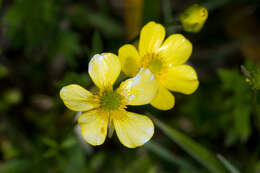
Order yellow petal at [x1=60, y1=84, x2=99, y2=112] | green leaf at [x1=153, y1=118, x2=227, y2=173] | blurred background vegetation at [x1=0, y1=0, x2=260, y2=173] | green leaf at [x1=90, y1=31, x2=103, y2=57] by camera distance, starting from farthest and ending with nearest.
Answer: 1. blurred background vegetation at [x1=0, y1=0, x2=260, y2=173]
2. green leaf at [x1=153, y1=118, x2=227, y2=173]
3. green leaf at [x1=90, y1=31, x2=103, y2=57]
4. yellow petal at [x1=60, y1=84, x2=99, y2=112]

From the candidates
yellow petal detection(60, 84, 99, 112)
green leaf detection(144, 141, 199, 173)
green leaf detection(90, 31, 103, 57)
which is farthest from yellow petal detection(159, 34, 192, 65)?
green leaf detection(144, 141, 199, 173)

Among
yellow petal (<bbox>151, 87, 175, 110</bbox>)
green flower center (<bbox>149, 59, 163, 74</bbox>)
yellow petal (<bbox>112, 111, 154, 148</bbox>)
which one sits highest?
green flower center (<bbox>149, 59, 163, 74</bbox>)

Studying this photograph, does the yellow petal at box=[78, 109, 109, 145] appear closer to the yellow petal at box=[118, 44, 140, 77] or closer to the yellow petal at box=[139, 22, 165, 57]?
the yellow petal at box=[118, 44, 140, 77]

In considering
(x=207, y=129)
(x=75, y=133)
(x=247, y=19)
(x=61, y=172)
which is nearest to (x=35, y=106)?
(x=75, y=133)

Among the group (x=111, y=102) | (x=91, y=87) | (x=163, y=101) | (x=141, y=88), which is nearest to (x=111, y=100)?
(x=111, y=102)

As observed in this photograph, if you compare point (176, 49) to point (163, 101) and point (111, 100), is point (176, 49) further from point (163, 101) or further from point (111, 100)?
point (111, 100)

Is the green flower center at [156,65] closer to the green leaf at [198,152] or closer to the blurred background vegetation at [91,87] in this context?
the blurred background vegetation at [91,87]
